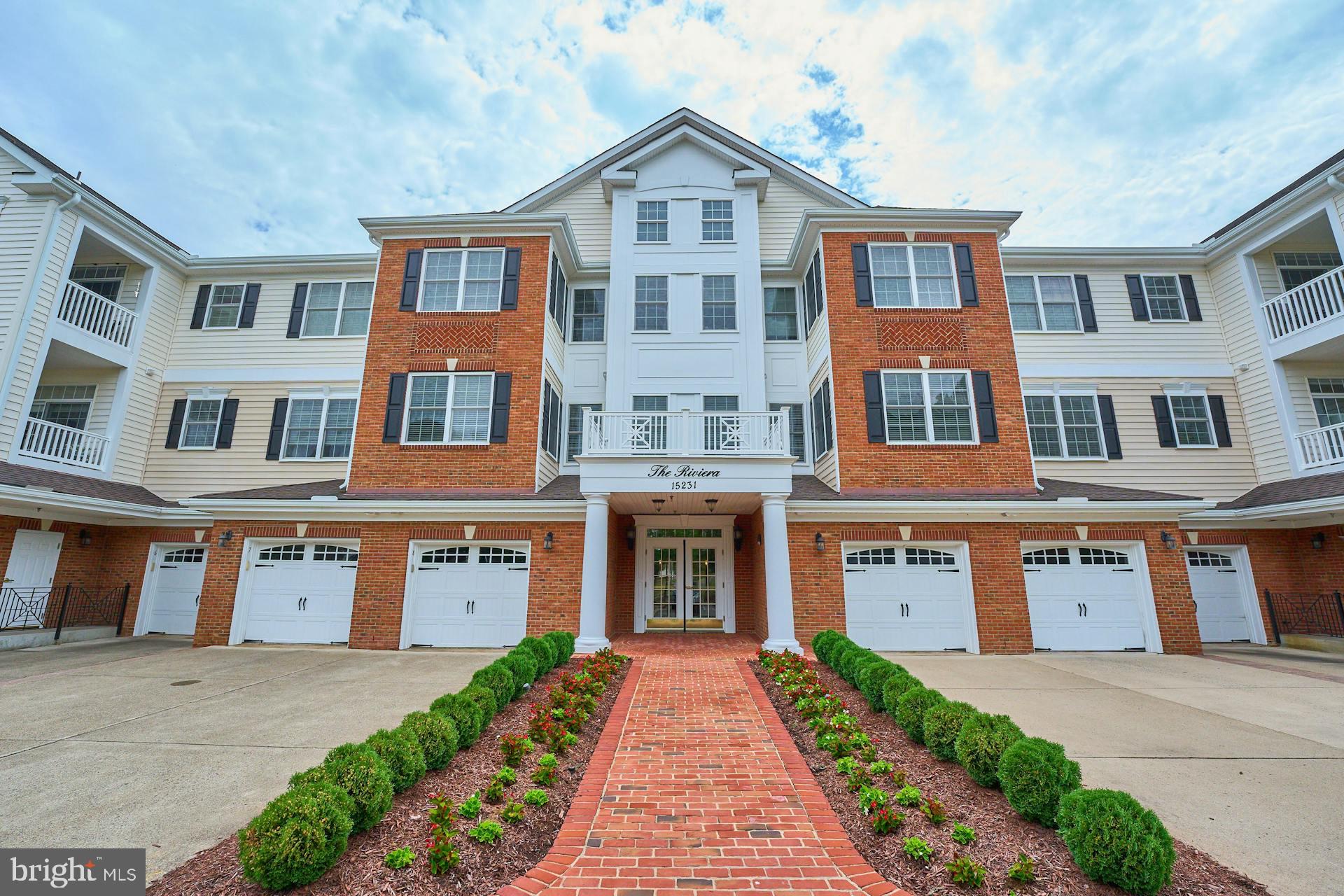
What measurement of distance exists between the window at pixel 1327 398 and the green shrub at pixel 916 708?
15.9 meters

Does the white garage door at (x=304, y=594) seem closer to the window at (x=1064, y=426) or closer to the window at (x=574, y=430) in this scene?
the window at (x=574, y=430)

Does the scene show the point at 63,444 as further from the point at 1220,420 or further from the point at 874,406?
the point at 1220,420

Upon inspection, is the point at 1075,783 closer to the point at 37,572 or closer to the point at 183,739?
the point at 183,739

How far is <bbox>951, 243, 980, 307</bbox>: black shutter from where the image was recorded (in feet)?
44.0

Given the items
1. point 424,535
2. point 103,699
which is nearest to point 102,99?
point 424,535

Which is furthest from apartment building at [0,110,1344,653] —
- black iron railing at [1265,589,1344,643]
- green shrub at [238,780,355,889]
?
green shrub at [238,780,355,889]

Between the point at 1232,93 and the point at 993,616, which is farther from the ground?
the point at 1232,93

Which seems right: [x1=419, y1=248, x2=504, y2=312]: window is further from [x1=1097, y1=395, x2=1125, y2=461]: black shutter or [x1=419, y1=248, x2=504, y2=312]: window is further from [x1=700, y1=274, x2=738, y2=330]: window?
[x1=1097, y1=395, x2=1125, y2=461]: black shutter

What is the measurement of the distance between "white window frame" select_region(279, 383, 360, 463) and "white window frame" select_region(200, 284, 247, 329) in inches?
121

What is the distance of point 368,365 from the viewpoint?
1330 centimetres

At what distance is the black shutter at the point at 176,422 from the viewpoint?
15289 millimetres

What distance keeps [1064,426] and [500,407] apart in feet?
47.9

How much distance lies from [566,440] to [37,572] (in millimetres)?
12658

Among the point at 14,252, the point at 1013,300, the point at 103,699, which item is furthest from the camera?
the point at 1013,300
